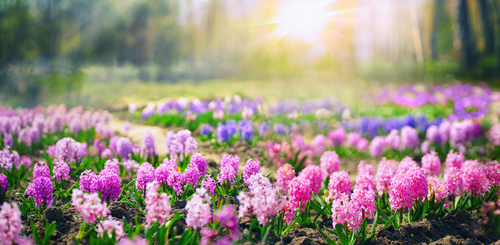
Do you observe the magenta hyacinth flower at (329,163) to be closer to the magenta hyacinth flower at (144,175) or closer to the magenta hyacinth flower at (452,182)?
the magenta hyacinth flower at (452,182)

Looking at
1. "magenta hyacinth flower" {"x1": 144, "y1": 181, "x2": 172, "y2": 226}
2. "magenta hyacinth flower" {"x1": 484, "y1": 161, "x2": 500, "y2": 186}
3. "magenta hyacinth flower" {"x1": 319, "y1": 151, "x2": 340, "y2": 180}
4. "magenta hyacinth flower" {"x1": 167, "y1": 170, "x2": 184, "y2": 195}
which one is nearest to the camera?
"magenta hyacinth flower" {"x1": 144, "y1": 181, "x2": 172, "y2": 226}

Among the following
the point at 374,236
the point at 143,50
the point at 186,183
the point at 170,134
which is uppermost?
the point at 143,50

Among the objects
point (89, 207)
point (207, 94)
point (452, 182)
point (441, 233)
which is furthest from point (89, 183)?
point (207, 94)

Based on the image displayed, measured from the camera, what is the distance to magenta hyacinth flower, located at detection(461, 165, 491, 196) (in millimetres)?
3137

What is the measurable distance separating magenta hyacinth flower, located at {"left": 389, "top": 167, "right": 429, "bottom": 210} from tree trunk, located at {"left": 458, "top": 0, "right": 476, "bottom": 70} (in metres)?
15.0

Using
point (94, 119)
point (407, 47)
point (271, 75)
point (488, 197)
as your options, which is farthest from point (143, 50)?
point (407, 47)

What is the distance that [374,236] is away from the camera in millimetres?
2738

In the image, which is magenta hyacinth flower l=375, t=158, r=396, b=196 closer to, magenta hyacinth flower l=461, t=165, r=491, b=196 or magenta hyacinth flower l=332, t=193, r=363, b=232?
magenta hyacinth flower l=461, t=165, r=491, b=196

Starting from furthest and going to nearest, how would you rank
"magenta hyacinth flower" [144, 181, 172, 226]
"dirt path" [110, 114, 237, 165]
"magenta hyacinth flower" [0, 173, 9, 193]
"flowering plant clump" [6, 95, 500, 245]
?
1. "dirt path" [110, 114, 237, 165]
2. "magenta hyacinth flower" [0, 173, 9, 193]
3. "flowering plant clump" [6, 95, 500, 245]
4. "magenta hyacinth flower" [144, 181, 172, 226]

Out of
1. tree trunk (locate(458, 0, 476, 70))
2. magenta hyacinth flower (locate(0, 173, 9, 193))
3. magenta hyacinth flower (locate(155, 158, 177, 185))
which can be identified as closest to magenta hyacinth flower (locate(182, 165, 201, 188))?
magenta hyacinth flower (locate(155, 158, 177, 185))

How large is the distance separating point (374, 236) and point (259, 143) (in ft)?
8.91

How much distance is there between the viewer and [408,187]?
273 centimetres

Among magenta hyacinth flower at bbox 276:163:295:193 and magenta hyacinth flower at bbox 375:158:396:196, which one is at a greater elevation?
magenta hyacinth flower at bbox 276:163:295:193

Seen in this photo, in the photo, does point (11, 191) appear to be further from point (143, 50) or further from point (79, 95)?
point (143, 50)
